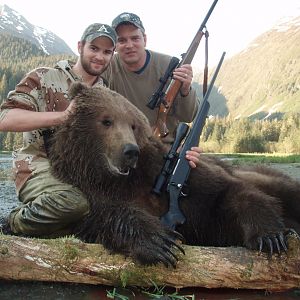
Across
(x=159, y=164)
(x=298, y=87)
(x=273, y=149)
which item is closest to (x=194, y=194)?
(x=159, y=164)

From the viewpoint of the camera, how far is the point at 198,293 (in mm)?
2871

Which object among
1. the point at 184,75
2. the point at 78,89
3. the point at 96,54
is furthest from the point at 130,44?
the point at 78,89

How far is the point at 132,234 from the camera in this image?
316 cm

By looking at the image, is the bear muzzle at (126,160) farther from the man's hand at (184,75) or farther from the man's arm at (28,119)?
the man's hand at (184,75)

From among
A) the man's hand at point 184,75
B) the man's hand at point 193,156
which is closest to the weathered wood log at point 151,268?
the man's hand at point 193,156

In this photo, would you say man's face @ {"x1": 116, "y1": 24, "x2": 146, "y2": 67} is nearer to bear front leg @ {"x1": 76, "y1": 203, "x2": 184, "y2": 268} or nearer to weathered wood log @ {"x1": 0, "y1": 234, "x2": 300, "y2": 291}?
bear front leg @ {"x1": 76, "y1": 203, "x2": 184, "y2": 268}

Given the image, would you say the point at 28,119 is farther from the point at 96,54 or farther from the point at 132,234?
the point at 132,234

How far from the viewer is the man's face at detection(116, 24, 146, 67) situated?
527 centimetres

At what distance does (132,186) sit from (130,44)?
221cm

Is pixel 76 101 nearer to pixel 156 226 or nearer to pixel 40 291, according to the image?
pixel 156 226

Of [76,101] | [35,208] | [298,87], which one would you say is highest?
[76,101]

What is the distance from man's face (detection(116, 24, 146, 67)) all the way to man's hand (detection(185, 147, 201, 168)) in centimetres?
201

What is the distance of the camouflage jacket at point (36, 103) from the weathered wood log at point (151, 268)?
1236 mm

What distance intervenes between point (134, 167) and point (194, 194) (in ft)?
1.71
